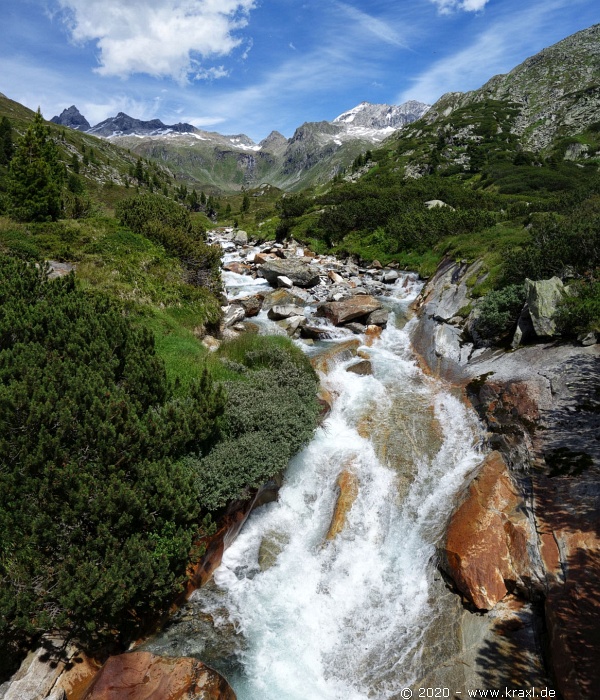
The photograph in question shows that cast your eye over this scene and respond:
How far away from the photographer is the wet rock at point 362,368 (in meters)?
16.8

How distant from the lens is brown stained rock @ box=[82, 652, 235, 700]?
604cm

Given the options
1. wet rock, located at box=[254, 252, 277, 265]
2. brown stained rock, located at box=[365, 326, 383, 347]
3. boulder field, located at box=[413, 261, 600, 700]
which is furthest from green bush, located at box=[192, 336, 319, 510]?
wet rock, located at box=[254, 252, 277, 265]

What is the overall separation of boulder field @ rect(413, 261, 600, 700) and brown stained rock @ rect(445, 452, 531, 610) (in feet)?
0.07

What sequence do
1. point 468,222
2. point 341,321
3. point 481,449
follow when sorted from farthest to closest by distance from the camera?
1. point 468,222
2. point 341,321
3. point 481,449

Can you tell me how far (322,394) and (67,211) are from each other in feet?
83.5

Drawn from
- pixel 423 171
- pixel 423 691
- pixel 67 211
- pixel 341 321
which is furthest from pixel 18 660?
pixel 423 171

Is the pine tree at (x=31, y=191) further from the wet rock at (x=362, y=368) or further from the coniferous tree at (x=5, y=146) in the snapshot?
the coniferous tree at (x=5, y=146)

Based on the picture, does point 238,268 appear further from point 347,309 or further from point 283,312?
point 347,309

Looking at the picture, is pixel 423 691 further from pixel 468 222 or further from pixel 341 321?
pixel 468 222

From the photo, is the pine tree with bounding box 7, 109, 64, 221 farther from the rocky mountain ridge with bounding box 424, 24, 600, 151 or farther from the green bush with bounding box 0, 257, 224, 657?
the rocky mountain ridge with bounding box 424, 24, 600, 151

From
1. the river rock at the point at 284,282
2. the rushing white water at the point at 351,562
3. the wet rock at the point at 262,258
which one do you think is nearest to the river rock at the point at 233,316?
the river rock at the point at 284,282

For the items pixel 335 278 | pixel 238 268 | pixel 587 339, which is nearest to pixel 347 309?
pixel 335 278

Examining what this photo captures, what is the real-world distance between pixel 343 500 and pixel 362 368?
24.2ft

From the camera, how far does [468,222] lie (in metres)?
32.6
